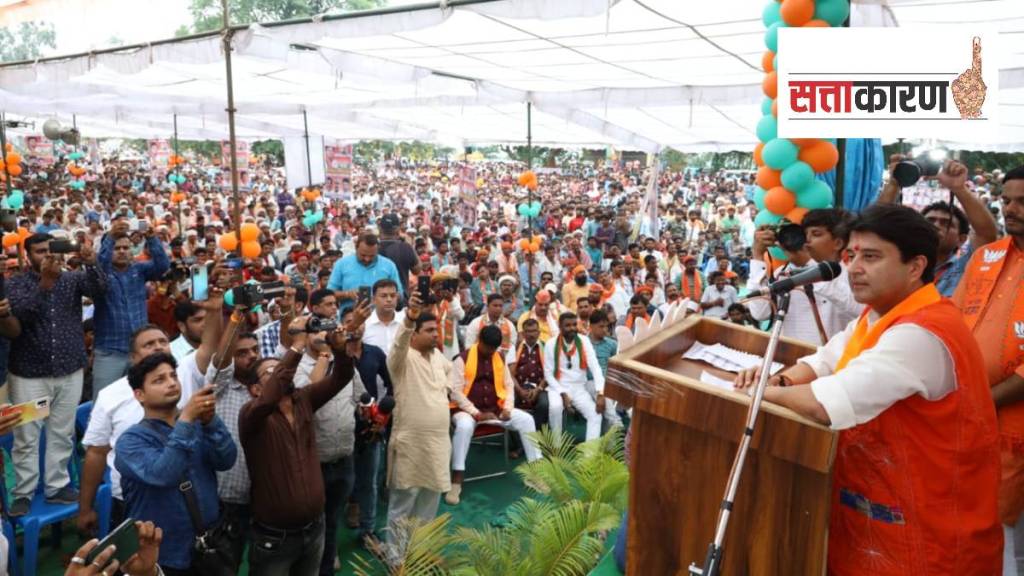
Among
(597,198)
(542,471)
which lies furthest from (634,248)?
(597,198)

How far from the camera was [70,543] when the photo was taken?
4250 mm

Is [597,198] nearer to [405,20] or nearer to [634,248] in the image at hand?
[634,248]

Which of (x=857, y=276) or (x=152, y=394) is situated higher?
(x=857, y=276)

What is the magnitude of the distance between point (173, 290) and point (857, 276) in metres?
6.01

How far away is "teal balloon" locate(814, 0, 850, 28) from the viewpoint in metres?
3.43

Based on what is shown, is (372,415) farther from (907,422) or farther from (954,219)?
(954,219)

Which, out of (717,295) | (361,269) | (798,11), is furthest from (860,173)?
(717,295)

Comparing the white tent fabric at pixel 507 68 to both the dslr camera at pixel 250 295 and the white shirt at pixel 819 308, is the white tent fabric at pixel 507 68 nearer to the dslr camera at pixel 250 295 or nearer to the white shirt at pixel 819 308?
the white shirt at pixel 819 308

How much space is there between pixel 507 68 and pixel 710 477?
18.8ft

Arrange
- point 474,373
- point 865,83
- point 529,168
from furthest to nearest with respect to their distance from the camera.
→ point 529,168
point 474,373
point 865,83

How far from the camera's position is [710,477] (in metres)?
1.83

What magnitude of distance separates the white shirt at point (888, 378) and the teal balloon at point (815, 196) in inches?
83.6

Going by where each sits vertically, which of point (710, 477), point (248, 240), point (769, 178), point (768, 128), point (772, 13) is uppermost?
point (772, 13)

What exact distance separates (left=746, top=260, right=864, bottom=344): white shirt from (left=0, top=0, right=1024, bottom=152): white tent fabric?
134 centimetres
